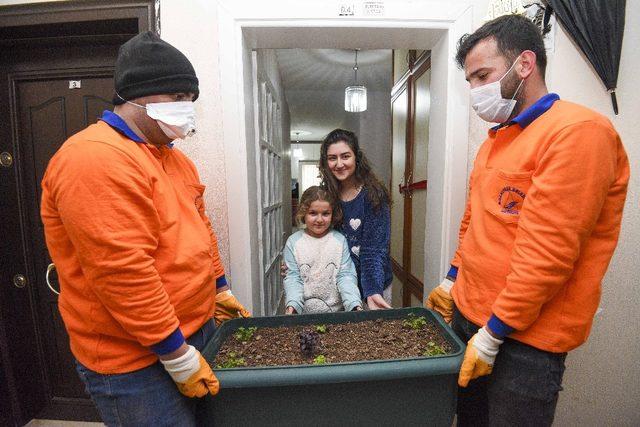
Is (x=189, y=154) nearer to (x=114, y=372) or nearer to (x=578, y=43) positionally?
(x=114, y=372)

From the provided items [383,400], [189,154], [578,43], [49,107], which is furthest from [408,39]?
[49,107]

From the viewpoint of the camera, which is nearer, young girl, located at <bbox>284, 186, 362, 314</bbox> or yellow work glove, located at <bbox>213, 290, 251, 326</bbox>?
yellow work glove, located at <bbox>213, 290, 251, 326</bbox>

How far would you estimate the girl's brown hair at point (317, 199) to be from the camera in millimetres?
1539

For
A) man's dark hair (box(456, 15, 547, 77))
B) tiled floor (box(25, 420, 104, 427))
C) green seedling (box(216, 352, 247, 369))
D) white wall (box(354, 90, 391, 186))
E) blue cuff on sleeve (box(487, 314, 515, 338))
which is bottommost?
tiled floor (box(25, 420, 104, 427))

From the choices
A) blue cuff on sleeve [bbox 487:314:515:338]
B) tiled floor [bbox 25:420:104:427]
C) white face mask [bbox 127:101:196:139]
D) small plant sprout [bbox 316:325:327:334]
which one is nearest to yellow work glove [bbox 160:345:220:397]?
small plant sprout [bbox 316:325:327:334]

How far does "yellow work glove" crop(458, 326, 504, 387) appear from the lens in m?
0.83

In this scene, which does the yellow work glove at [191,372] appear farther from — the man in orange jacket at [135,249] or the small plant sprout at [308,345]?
the small plant sprout at [308,345]

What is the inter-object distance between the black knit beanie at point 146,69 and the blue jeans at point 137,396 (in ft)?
2.35

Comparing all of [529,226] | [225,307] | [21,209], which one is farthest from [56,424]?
[529,226]

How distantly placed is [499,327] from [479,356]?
0.10m

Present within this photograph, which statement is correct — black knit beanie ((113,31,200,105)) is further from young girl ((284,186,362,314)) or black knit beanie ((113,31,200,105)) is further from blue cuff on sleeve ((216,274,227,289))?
young girl ((284,186,362,314))

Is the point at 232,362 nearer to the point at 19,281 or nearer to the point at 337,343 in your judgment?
the point at 337,343

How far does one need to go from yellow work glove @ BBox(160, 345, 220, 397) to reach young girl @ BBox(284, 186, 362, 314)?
2.23 feet

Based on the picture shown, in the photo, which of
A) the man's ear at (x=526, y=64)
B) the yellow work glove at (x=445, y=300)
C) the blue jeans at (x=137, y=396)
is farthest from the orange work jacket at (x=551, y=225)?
the blue jeans at (x=137, y=396)
